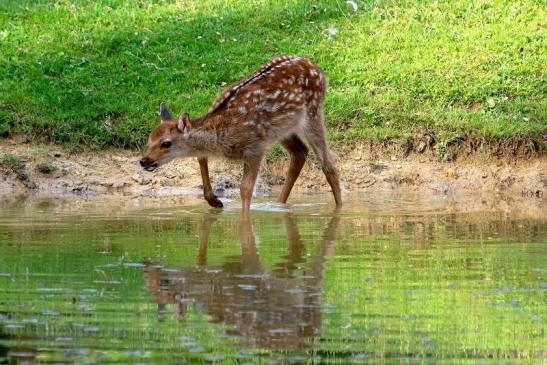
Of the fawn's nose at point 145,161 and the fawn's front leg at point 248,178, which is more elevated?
the fawn's nose at point 145,161

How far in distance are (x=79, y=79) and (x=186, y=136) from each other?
138 inches

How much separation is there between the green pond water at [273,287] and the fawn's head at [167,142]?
60cm

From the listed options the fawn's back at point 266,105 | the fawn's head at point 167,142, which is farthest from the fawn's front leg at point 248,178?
the fawn's head at point 167,142

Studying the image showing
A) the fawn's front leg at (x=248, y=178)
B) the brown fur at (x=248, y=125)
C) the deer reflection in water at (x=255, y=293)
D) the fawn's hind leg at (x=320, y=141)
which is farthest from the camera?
the fawn's hind leg at (x=320, y=141)

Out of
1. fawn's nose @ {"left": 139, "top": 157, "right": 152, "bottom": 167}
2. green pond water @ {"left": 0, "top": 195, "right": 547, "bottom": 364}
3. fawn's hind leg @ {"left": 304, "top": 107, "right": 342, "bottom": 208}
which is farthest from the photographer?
fawn's hind leg @ {"left": 304, "top": 107, "right": 342, "bottom": 208}

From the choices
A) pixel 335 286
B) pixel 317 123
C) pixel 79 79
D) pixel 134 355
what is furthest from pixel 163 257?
pixel 79 79

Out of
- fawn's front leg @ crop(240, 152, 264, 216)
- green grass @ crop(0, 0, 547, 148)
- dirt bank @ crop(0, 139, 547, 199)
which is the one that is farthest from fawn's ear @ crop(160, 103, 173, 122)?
green grass @ crop(0, 0, 547, 148)

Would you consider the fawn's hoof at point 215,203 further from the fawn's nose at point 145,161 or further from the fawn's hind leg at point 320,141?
the fawn's hind leg at point 320,141

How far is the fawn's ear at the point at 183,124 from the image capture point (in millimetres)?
13469

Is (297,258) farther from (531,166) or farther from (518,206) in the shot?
(531,166)

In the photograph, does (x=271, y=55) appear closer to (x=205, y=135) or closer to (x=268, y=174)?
(x=268, y=174)

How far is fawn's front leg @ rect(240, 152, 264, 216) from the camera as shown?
1330 centimetres

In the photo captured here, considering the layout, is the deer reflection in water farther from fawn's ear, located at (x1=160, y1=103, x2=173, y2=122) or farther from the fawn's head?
fawn's ear, located at (x1=160, y1=103, x2=173, y2=122)

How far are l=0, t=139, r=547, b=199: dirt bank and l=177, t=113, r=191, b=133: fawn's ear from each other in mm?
1759
